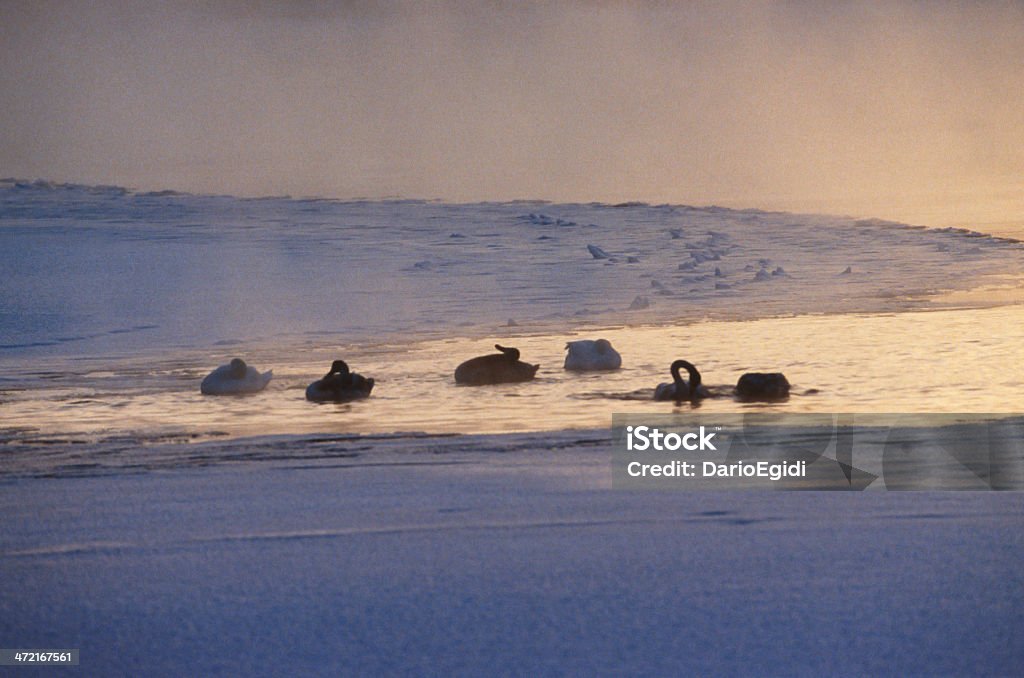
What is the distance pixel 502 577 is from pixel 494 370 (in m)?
4.39

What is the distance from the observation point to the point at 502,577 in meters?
3.60

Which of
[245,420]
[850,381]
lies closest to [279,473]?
[245,420]

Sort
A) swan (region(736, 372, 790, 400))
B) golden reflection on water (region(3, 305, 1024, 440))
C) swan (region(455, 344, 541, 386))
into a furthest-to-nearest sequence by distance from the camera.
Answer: swan (region(455, 344, 541, 386)), swan (region(736, 372, 790, 400)), golden reflection on water (region(3, 305, 1024, 440))

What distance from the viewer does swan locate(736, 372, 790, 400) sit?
7.00 meters

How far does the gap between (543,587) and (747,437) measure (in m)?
2.46

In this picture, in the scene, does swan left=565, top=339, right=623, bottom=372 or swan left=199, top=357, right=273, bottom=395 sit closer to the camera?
swan left=199, top=357, right=273, bottom=395

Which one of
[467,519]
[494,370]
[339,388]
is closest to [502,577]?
[467,519]

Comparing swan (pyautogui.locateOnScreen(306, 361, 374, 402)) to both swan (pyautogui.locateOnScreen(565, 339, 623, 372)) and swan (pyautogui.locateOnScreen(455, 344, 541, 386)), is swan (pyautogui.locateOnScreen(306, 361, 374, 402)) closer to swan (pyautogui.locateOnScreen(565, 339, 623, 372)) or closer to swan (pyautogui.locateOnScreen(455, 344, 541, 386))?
swan (pyautogui.locateOnScreen(455, 344, 541, 386))

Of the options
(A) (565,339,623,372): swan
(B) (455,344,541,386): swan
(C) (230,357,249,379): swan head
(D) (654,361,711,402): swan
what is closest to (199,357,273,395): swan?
(C) (230,357,249,379): swan head

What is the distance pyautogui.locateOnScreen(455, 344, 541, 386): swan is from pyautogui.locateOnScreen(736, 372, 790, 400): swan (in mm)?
1502

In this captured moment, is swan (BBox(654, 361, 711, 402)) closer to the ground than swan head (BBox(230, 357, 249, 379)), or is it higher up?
closer to the ground

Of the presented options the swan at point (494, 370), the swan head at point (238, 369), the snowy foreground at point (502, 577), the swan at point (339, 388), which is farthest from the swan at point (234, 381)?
the snowy foreground at point (502, 577)

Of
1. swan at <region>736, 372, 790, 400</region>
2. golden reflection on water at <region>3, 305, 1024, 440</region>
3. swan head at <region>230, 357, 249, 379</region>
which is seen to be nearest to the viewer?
golden reflection on water at <region>3, 305, 1024, 440</region>

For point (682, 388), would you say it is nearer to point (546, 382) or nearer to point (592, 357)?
point (546, 382)
